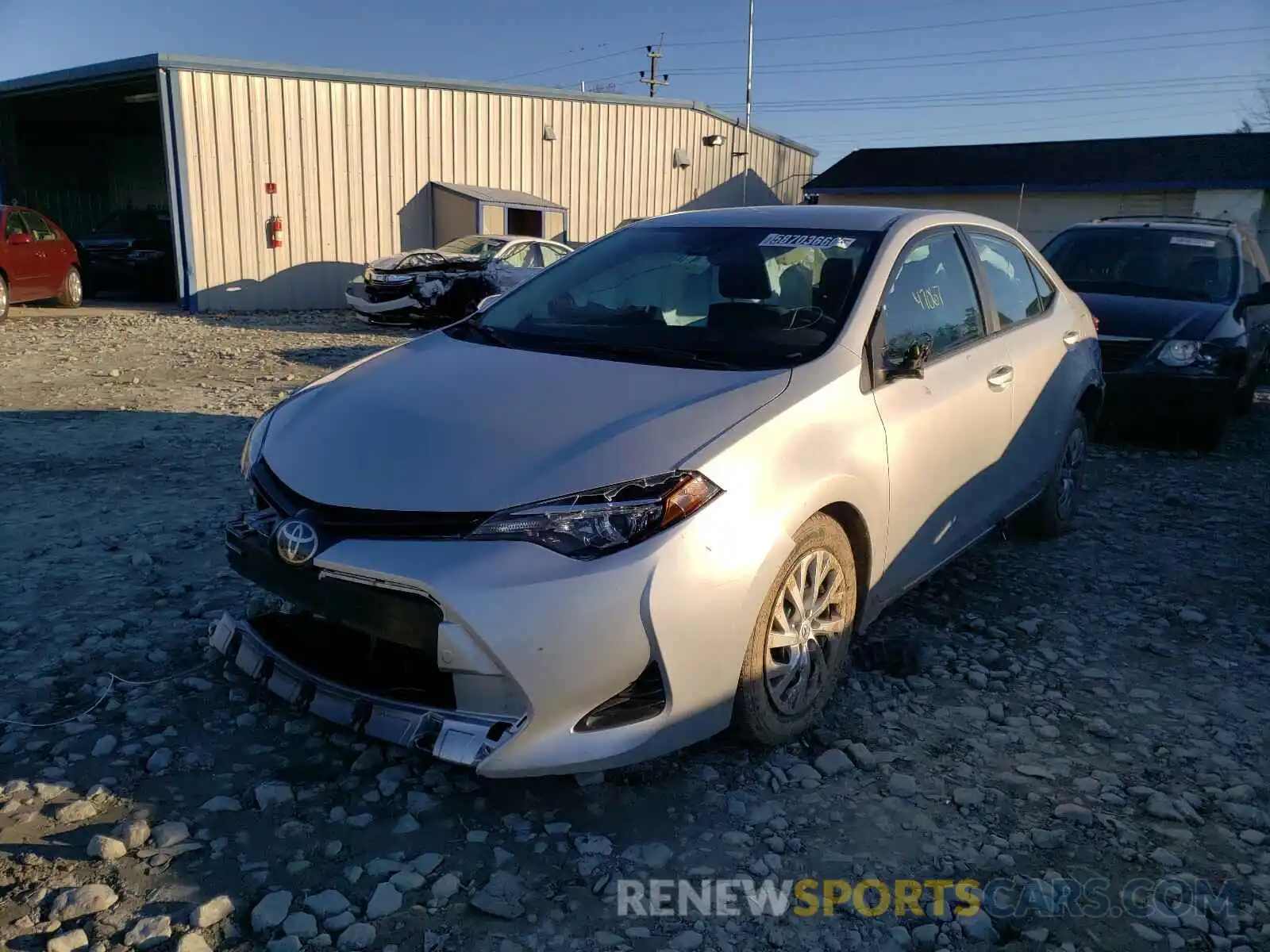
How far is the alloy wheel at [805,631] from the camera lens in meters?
2.92

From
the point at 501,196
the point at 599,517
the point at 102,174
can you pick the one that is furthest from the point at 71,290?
the point at 599,517

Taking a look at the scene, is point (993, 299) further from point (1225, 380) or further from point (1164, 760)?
point (1225, 380)

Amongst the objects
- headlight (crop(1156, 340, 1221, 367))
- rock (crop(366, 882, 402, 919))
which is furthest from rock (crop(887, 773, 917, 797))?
headlight (crop(1156, 340, 1221, 367))

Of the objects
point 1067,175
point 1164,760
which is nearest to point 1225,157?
point 1067,175

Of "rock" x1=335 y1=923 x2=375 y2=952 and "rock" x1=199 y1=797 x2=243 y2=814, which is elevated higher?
"rock" x1=199 y1=797 x2=243 y2=814

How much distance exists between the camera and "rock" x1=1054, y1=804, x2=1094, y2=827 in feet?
9.22

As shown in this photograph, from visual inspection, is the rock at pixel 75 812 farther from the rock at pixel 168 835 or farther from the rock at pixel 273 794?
the rock at pixel 273 794

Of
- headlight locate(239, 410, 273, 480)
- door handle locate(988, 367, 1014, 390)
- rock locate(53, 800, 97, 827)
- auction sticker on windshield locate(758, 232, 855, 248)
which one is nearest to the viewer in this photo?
rock locate(53, 800, 97, 827)

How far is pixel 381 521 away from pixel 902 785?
171cm

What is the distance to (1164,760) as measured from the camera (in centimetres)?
315

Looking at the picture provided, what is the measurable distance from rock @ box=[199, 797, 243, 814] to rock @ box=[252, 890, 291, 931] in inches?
15.8

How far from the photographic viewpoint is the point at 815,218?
4.04 metres

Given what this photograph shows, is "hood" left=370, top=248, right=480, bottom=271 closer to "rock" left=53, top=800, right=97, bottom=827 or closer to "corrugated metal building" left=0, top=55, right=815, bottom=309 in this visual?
"corrugated metal building" left=0, top=55, right=815, bottom=309

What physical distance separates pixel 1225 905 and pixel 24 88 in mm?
22592
